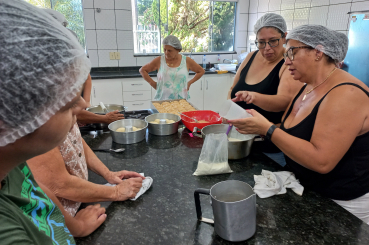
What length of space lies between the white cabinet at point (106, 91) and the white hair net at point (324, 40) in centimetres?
295

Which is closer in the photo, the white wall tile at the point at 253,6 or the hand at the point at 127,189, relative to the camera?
the hand at the point at 127,189

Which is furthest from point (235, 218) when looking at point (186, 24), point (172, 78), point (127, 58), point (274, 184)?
point (186, 24)

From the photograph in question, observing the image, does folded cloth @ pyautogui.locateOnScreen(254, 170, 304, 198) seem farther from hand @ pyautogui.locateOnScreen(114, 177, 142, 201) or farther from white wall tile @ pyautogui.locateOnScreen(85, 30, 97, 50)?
white wall tile @ pyautogui.locateOnScreen(85, 30, 97, 50)

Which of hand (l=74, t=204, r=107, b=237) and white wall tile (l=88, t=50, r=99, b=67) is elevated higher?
white wall tile (l=88, t=50, r=99, b=67)

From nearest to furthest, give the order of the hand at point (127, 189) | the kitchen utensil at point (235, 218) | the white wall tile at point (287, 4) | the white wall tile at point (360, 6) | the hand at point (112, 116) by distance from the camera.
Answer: the kitchen utensil at point (235, 218)
the hand at point (127, 189)
the hand at point (112, 116)
the white wall tile at point (360, 6)
the white wall tile at point (287, 4)

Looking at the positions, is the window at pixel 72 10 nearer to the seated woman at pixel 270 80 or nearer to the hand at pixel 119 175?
the seated woman at pixel 270 80

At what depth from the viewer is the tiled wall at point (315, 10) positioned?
2650 mm

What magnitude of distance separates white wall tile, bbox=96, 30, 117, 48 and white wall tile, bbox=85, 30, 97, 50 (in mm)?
61

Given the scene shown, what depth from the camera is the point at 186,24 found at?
5.10 metres

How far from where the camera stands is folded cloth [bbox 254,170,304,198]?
3.46ft

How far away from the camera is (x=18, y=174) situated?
1.93 ft

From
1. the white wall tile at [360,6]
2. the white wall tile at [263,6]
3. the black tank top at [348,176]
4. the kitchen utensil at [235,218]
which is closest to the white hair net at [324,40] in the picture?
the black tank top at [348,176]

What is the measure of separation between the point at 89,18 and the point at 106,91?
3.95 feet

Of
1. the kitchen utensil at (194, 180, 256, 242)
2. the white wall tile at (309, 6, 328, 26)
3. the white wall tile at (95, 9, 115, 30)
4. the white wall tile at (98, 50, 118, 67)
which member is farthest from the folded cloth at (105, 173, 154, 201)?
the white wall tile at (95, 9, 115, 30)
